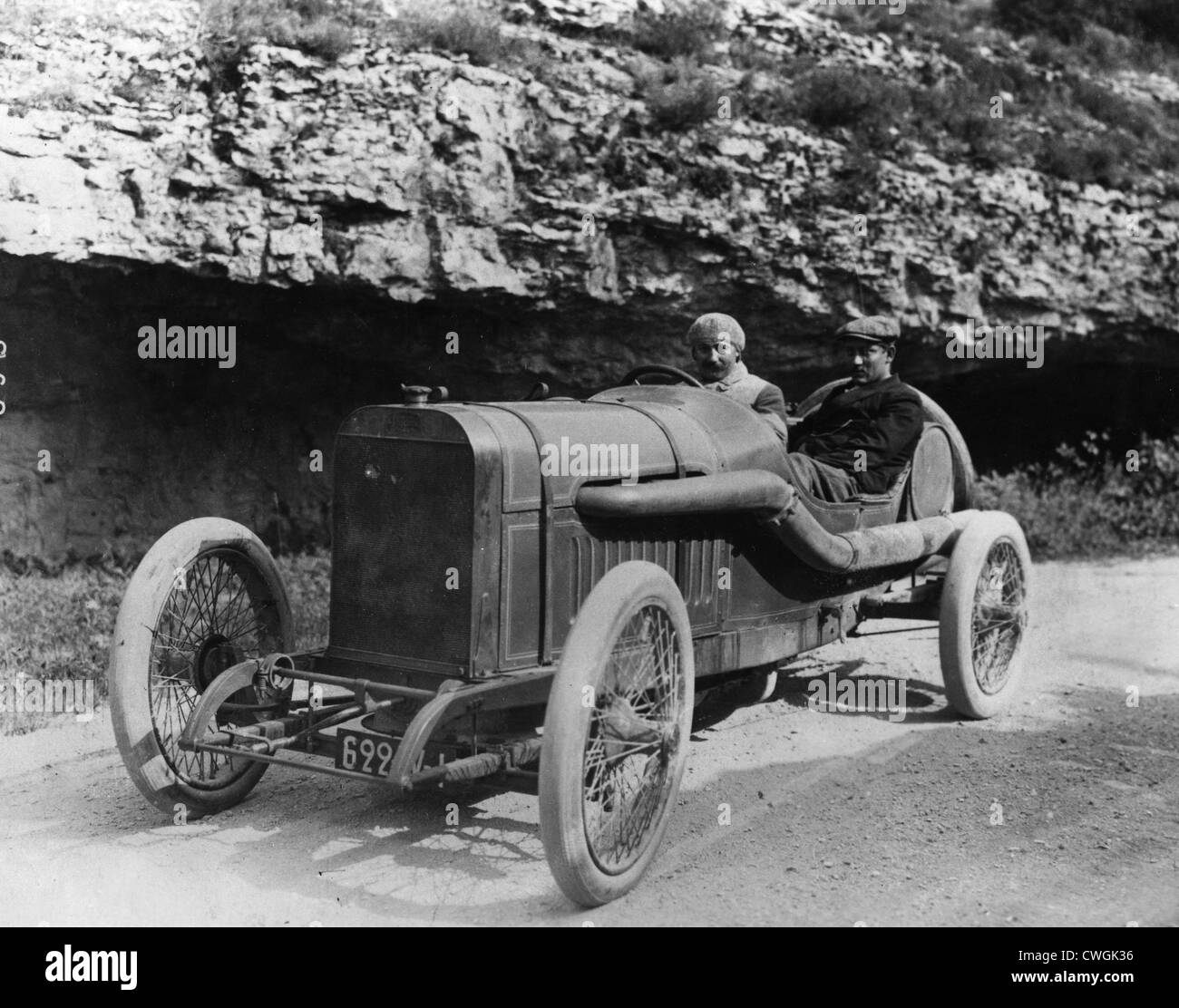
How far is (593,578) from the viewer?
179 inches

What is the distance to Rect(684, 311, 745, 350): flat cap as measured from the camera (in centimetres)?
562

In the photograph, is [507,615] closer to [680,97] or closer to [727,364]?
[727,364]

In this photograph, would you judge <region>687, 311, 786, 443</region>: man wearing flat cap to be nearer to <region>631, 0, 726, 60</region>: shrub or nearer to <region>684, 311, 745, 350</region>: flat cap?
<region>684, 311, 745, 350</region>: flat cap

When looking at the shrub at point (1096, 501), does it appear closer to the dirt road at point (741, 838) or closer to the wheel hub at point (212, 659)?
Result: the dirt road at point (741, 838)

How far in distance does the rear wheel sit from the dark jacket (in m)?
2.76

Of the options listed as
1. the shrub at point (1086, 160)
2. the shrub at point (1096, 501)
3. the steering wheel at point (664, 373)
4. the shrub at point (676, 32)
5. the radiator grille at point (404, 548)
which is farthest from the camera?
the shrub at point (1096, 501)

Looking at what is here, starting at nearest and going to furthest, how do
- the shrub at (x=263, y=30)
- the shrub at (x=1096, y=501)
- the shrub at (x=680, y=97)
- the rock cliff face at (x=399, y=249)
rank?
the rock cliff face at (x=399, y=249) → the shrub at (x=263, y=30) → the shrub at (x=680, y=97) → the shrub at (x=1096, y=501)

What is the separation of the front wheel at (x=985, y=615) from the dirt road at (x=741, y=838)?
21 cm

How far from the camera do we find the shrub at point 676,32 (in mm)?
9172

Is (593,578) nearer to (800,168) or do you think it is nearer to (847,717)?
(847,717)

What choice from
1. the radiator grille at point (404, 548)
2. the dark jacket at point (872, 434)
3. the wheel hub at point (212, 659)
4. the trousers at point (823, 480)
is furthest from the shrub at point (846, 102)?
the wheel hub at point (212, 659)

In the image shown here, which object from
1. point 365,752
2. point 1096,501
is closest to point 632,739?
point 365,752

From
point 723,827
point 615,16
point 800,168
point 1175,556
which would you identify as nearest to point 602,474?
point 723,827

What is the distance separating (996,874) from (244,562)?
118 inches
